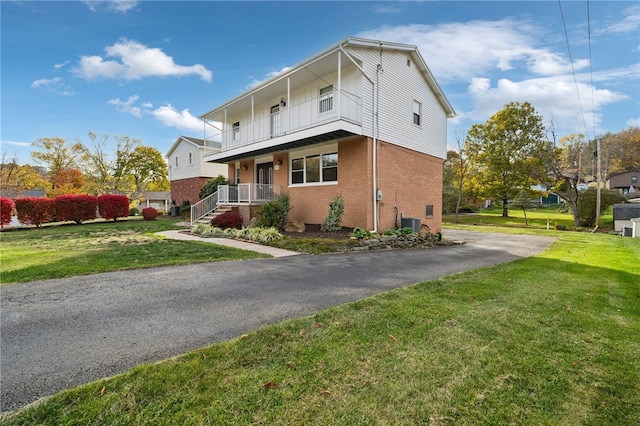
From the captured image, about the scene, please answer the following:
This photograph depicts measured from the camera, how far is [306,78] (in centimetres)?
1381

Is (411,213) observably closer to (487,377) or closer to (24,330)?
(487,377)

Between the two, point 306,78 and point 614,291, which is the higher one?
Result: point 306,78

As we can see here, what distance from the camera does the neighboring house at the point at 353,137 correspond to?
40.3 ft

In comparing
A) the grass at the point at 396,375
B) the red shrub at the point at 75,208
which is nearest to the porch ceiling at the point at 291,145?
the red shrub at the point at 75,208

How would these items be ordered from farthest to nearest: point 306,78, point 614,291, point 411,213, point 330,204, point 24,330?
point 411,213
point 306,78
point 330,204
point 614,291
point 24,330

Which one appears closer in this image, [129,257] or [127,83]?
[129,257]

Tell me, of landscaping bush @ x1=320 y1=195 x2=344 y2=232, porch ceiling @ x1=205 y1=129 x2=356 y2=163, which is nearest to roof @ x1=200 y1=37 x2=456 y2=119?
porch ceiling @ x1=205 y1=129 x2=356 y2=163

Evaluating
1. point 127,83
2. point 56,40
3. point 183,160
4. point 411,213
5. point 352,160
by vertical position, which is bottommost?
point 411,213

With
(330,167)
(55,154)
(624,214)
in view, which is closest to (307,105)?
(330,167)

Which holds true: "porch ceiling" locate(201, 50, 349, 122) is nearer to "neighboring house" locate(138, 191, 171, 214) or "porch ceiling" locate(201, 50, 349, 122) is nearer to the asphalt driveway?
the asphalt driveway

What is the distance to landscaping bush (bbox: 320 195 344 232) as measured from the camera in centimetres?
1241

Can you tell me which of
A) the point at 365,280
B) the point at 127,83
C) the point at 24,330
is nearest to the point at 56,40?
the point at 127,83

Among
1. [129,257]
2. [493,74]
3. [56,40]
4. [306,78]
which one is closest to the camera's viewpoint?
[129,257]

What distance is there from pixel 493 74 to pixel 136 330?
21.7 m
